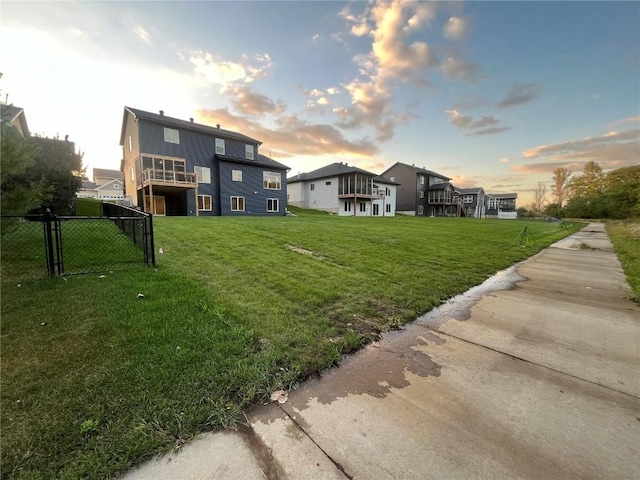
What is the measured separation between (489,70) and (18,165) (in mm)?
17961

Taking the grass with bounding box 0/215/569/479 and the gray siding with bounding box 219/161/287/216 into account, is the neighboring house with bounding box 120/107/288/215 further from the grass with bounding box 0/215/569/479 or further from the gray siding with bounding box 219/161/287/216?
the grass with bounding box 0/215/569/479

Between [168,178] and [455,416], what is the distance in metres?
24.6

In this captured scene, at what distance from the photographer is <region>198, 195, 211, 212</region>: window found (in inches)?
935

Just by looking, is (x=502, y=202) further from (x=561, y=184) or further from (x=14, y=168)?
(x=14, y=168)

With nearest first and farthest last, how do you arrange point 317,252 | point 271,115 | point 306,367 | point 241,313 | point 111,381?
point 111,381
point 306,367
point 241,313
point 317,252
point 271,115

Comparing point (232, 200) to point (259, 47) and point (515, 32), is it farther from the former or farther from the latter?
point (515, 32)

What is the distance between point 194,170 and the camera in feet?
77.2

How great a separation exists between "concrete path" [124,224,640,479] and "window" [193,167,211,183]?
80.4 ft

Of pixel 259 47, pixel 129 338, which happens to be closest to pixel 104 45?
pixel 259 47

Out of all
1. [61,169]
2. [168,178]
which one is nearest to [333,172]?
[168,178]

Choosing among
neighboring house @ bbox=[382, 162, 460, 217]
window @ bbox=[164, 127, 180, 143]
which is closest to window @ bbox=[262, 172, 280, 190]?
window @ bbox=[164, 127, 180, 143]

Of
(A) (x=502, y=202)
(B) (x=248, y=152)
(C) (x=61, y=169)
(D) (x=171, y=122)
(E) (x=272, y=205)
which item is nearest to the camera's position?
(C) (x=61, y=169)

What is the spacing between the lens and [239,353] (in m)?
2.70

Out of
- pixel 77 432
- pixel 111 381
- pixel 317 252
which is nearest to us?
pixel 77 432
